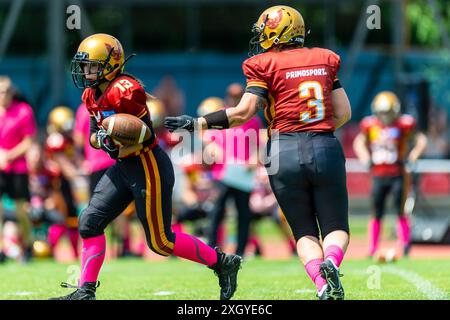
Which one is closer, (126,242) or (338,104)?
(338,104)

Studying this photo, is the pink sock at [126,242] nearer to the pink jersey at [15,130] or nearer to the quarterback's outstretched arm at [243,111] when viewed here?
the pink jersey at [15,130]

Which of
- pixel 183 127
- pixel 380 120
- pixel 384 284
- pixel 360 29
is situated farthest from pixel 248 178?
pixel 360 29

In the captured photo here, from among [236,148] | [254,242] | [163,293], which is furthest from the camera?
[254,242]

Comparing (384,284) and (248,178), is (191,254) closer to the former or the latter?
(384,284)

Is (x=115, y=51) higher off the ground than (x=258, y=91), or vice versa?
(x=115, y=51)

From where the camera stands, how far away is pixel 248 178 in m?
11.4

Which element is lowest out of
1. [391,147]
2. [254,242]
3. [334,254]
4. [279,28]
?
[254,242]

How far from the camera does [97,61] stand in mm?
6762

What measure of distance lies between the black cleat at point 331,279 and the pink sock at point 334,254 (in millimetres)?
144

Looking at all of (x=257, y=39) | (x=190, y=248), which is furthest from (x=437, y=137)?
(x=257, y=39)

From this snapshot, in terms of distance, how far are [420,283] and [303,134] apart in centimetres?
239

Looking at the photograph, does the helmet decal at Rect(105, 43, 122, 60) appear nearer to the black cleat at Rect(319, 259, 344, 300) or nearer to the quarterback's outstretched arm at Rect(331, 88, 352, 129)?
the quarterback's outstretched arm at Rect(331, 88, 352, 129)

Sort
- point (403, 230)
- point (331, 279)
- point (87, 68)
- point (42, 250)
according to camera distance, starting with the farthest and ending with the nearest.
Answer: point (42, 250) → point (403, 230) → point (87, 68) → point (331, 279)

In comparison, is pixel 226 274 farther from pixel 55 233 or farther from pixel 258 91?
pixel 55 233
